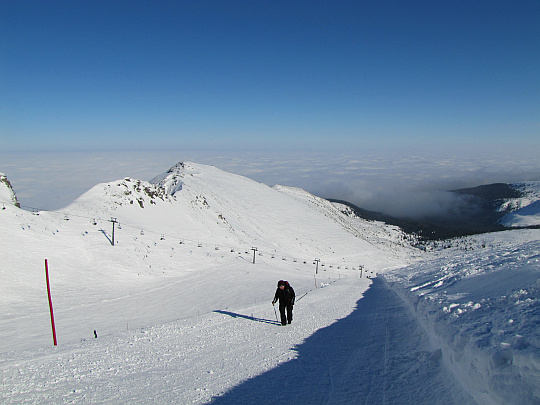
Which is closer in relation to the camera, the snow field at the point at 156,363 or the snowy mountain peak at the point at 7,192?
the snow field at the point at 156,363

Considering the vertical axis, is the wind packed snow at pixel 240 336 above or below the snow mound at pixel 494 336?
below

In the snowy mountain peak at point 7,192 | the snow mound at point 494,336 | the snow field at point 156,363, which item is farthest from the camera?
→ the snowy mountain peak at point 7,192

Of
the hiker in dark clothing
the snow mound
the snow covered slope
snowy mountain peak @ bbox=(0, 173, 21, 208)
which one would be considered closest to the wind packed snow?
the snow mound

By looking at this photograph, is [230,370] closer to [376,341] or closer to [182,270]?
[376,341]

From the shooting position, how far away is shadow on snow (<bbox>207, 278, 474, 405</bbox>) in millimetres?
4801

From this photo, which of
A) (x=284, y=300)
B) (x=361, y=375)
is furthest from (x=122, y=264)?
(x=361, y=375)

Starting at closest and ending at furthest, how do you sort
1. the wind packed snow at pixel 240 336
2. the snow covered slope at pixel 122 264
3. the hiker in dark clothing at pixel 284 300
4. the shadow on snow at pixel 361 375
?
the wind packed snow at pixel 240 336 → the shadow on snow at pixel 361 375 → the hiker in dark clothing at pixel 284 300 → the snow covered slope at pixel 122 264

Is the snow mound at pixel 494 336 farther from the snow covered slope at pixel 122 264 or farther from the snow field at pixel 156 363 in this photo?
the snow covered slope at pixel 122 264

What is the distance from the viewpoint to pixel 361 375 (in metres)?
5.66

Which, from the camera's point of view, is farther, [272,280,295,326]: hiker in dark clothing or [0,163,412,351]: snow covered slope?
[0,163,412,351]: snow covered slope

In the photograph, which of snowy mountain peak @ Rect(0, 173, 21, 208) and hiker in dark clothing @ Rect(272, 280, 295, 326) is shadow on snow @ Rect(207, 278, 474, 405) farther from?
snowy mountain peak @ Rect(0, 173, 21, 208)

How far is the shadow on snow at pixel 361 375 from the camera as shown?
4801 mm

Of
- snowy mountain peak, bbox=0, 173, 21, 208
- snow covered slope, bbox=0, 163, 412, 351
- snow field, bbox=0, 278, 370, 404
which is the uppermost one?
snowy mountain peak, bbox=0, 173, 21, 208

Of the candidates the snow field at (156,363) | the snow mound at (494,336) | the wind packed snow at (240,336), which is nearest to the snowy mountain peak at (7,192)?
the wind packed snow at (240,336)
